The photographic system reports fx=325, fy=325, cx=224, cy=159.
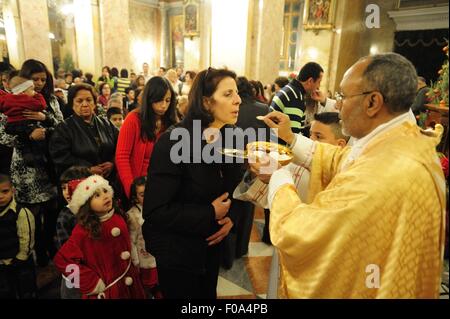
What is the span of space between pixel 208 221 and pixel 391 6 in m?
15.3

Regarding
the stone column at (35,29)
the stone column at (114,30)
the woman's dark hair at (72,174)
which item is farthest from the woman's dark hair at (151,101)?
the stone column at (114,30)

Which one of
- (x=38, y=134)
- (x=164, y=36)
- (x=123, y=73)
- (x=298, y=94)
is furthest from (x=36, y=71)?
(x=164, y=36)

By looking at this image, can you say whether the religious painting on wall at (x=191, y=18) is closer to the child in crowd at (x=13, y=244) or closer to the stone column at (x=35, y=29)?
the stone column at (x=35, y=29)

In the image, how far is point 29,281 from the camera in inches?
108

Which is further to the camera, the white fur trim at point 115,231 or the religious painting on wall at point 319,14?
the religious painting on wall at point 319,14

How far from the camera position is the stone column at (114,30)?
950 centimetres

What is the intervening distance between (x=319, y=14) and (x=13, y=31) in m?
10.6

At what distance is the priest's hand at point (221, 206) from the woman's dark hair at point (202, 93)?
1.42 ft

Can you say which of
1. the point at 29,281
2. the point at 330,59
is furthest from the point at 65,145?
the point at 330,59

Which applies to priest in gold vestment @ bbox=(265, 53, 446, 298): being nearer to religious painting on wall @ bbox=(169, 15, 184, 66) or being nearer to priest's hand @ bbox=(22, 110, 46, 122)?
priest's hand @ bbox=(22, 110, 46, 122)

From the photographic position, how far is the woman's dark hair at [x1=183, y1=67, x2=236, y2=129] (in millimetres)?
1880

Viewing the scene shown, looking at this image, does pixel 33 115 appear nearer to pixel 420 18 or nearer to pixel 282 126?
pixel 282 126

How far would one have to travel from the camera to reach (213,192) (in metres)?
1.90
